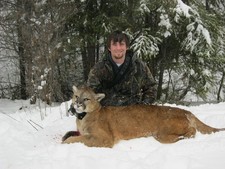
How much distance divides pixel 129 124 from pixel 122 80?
1.41 m

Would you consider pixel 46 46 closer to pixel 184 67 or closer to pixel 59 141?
pixel 184 67

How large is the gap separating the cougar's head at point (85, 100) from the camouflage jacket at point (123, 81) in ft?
2.85

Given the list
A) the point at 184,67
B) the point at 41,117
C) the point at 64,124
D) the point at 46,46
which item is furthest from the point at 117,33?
the point at 184,67

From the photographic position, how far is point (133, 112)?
5.58m

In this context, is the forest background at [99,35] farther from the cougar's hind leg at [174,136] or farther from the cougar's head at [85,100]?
the cougar's hind leg at [174,136]

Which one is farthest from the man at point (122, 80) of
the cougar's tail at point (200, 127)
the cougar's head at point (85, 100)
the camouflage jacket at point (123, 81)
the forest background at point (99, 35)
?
the forest background at point (99, 35)

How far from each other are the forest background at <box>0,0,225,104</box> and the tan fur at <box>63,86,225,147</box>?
5.12 metres

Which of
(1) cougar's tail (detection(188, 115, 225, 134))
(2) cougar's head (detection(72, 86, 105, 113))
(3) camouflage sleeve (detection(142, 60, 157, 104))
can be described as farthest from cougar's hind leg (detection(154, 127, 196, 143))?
(3) camouflage sleeve (detection(142, 60, 157, 104))

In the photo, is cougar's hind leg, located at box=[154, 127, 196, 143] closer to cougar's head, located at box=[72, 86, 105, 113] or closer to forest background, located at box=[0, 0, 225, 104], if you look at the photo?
→ cougar's head, located at box=[72, 86, 105, 113]

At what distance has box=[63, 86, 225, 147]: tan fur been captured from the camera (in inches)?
210

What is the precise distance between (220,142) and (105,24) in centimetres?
763

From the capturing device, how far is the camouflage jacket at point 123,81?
6562 mm

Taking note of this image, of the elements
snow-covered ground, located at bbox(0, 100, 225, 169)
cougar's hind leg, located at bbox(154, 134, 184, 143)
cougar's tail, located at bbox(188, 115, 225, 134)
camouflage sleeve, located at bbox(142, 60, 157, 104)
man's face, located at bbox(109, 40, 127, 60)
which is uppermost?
man's face, located at bbox(109, 40, 127, 60)

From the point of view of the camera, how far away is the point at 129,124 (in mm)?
5492
